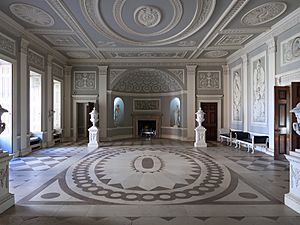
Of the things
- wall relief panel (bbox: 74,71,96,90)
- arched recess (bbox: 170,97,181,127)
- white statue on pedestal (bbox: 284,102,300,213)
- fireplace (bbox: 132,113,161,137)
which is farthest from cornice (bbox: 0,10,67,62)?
white statue on pedestal (bbox: 284,102,300,213)

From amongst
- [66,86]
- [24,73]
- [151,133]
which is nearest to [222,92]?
[151,133]

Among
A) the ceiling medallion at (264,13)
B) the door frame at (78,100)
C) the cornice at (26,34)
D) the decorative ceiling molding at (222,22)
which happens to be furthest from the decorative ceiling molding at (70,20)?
the ceiling medallion at (264,13)

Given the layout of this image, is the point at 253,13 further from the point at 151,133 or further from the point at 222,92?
the point at 151,133

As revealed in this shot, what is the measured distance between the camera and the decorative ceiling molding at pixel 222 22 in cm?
612

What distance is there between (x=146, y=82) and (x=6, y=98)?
8134mm

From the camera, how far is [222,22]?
24.1 ft

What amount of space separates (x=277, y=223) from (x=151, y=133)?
1147 centimetres

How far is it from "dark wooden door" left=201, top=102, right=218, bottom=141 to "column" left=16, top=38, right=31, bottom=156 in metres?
8.47

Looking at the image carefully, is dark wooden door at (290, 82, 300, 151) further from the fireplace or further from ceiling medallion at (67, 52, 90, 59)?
ceiling medallion at (67, 52, 90, 59)

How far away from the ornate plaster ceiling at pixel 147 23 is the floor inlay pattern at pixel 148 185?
14.2ft

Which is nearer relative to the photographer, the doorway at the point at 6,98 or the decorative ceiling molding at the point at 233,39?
the doorway at the point at 6,98

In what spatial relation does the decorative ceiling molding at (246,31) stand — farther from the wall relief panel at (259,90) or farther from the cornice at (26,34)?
the cornice at (26,34)

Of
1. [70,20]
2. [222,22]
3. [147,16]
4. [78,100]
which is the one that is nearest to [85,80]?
[78,100]

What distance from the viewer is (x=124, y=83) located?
13594mm
